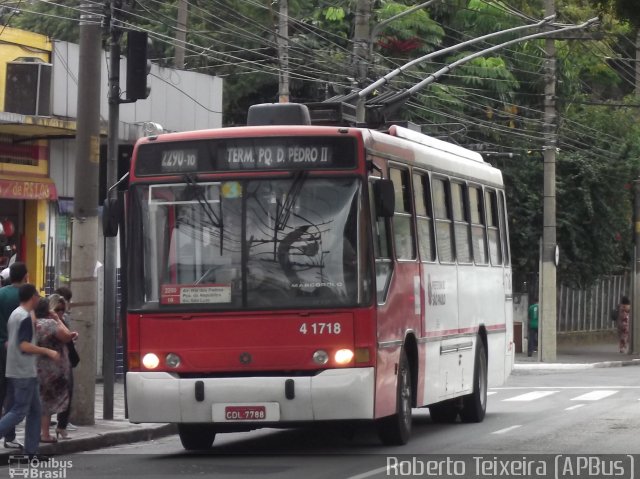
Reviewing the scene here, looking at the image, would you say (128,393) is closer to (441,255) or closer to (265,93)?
(441,255)

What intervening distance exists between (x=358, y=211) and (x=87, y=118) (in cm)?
481

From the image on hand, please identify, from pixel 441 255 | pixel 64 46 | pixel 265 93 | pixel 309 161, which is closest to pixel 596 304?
pixel 265 93

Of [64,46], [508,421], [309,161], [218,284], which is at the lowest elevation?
[508,421]

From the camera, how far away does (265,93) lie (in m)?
45.1

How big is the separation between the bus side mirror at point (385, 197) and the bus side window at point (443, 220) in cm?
264

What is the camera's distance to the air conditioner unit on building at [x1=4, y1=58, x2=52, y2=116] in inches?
878

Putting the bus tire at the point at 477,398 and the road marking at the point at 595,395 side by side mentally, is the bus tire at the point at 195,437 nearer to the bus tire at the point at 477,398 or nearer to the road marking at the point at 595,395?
the bus tire at the point at 477,398

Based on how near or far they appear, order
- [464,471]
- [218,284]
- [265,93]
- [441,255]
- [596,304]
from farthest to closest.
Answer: [596,304] < [265,93] < [441,255] < [218,284] < [464,471]

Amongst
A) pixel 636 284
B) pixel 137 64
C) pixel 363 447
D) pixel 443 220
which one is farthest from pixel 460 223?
pixel 636 284

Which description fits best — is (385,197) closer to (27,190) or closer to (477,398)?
(477,398)

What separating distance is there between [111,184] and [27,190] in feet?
20.2

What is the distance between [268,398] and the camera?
13.5 meters

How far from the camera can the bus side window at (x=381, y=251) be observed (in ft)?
45.9

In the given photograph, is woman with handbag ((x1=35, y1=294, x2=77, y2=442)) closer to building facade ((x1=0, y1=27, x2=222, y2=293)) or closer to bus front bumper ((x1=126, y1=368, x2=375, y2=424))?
bus front bumper ((x1=126, y1=368, x2=375, y2=424))
